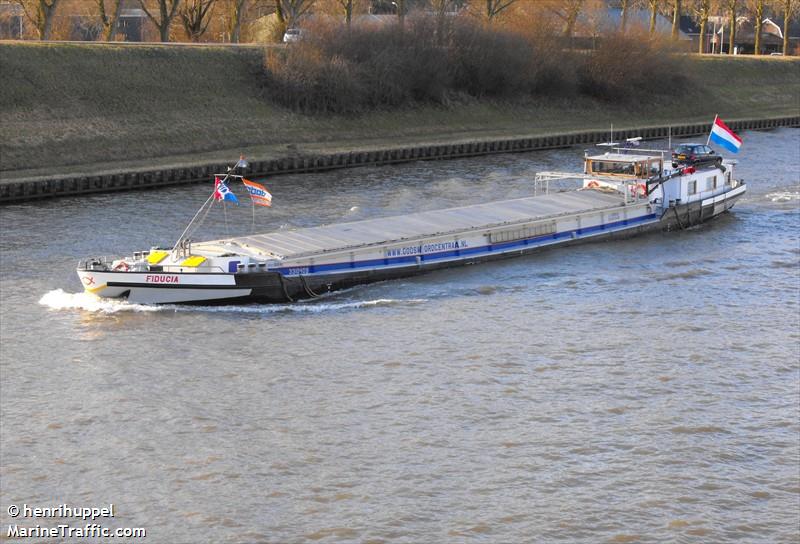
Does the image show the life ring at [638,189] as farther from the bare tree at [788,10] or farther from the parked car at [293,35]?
the bare tree at [788,10]

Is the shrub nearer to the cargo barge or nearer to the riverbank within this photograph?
the riverbank

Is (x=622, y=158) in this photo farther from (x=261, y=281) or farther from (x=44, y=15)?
(x=44, y=15)

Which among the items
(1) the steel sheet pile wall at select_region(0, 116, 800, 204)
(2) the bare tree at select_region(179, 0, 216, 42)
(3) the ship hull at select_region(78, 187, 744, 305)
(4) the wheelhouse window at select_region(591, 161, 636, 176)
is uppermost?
(2) the bare tree at select_region(179, 0, 216, 42)

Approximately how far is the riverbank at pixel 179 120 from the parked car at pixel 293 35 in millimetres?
3698

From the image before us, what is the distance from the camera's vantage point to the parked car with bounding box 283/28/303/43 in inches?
3339

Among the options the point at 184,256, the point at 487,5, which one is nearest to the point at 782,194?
the point at 184,256

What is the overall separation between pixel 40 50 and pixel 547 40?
41715mm

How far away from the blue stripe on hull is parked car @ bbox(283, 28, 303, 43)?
4212cm

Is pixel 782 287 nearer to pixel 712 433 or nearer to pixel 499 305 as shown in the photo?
pixel 499 305

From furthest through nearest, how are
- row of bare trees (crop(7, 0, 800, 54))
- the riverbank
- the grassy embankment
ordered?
row of bare trees (crop(7, 0, 800, 54)), the grassy embankment, the riverbank

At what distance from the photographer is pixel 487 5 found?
107m

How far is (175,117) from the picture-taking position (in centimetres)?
7050

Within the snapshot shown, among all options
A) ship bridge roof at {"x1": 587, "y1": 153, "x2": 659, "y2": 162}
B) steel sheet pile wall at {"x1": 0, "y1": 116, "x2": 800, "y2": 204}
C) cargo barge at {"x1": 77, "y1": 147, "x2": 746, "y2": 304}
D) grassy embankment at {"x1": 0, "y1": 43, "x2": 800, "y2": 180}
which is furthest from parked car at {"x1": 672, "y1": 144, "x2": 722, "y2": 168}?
grassy embankment at {"x1": 0, "y1": 43, "x2": 800, "y2": 180}

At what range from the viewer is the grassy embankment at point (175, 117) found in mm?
63594
